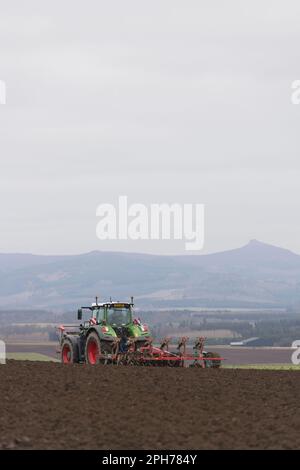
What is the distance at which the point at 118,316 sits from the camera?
33219 mm

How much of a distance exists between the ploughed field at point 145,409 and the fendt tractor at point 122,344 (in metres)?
3.52

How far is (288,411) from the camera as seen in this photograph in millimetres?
19500

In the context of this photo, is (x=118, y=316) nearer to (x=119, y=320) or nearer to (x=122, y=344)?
(x=119, y=320)

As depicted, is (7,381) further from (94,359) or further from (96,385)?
(94,359)

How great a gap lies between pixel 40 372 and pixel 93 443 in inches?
469

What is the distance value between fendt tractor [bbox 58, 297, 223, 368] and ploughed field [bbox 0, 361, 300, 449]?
3.52 metres

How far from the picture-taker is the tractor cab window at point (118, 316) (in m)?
33.1

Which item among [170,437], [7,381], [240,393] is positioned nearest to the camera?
[170,437]

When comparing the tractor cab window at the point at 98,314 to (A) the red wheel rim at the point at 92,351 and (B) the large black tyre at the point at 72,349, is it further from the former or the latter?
(B) the large black tyre at the point at 72,349

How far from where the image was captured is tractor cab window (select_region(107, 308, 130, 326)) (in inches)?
1302

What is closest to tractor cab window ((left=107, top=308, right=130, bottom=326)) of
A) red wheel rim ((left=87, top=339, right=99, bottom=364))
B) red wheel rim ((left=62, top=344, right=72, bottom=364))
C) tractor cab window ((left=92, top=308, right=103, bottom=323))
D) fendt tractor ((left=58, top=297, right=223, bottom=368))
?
fendt tractor ((left=58, top=297, right=223, bottom=368))

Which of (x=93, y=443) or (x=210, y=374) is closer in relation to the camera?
(x=93, y=443)

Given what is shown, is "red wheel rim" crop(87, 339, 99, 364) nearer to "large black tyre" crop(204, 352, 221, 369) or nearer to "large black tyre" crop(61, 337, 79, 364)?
"large black tyre" crop(61, 337, 79, 364)
